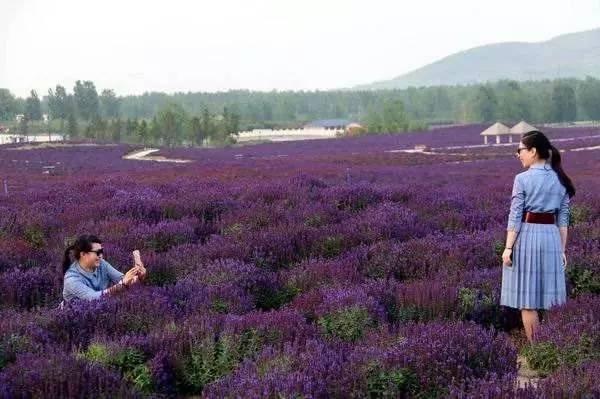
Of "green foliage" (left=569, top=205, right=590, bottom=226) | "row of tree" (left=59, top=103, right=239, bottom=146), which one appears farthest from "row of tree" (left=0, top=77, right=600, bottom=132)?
"green foliage" (left=569, top=205, right=590, bottom=226)

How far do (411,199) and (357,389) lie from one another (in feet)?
23.4

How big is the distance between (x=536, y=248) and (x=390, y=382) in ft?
6.31

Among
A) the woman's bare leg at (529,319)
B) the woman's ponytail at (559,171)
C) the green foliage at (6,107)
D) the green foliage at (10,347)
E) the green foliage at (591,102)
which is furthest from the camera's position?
the green foliage at (6,107)

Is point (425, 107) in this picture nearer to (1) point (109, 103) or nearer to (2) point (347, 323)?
(1) point (109, 103)

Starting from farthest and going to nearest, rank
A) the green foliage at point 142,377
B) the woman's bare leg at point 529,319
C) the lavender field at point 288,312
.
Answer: the woman's bare leg at point 529,319
the green foliage at point 142,377
the lavender field at point 288,312

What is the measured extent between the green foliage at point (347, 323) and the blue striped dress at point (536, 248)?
Result: 3.25ft

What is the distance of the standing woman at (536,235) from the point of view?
4754mm

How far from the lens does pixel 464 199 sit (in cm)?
1049

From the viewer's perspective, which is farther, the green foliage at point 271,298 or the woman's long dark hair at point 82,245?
the green foliage at point 271,298

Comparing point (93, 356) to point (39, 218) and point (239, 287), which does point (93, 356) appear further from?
point (39, 218)

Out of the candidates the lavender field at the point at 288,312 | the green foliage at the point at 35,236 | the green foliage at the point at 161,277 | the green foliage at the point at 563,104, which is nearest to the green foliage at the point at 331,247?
the lavender field at the point at 288,312

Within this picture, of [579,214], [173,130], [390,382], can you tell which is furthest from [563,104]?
[390,382]

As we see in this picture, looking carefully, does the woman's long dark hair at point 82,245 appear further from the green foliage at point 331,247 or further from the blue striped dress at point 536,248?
the blue striped dress at point 536,248

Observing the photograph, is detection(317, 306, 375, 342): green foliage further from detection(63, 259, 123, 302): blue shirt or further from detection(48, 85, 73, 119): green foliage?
detection(48, 85, 73, 119): green foliage
